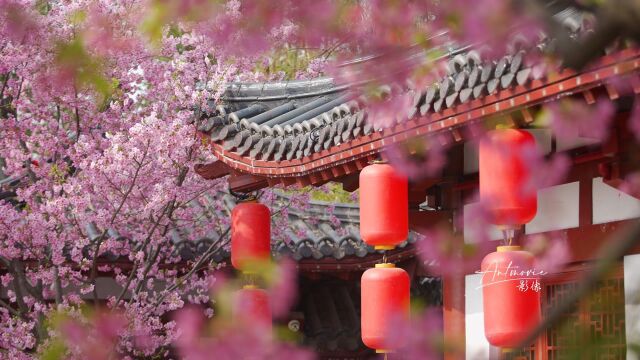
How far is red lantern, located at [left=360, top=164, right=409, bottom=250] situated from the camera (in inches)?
275

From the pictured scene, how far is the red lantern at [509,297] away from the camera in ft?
20.4

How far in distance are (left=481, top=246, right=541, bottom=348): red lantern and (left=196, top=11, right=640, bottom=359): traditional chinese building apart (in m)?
0.24

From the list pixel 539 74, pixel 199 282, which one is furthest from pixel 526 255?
pixel 199 282

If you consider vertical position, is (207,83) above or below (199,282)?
above

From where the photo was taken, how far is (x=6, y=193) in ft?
35.0

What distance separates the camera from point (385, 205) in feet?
23.0

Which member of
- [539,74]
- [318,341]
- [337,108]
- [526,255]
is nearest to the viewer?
[539,74]

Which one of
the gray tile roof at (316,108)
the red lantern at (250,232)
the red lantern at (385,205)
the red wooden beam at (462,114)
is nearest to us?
the red wooden beam at (462,114)

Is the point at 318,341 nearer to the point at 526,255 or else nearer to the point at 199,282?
the point at 199,282

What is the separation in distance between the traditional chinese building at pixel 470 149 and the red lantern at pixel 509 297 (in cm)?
24

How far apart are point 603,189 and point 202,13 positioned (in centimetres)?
460

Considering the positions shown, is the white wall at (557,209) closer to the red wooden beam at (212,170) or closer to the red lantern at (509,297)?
the red lantern at (509,297)

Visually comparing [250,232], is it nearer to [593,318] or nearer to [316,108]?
[316,108]

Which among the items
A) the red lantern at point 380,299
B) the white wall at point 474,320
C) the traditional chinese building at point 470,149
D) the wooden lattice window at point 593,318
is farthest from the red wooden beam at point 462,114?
the white wall at point 474,320
